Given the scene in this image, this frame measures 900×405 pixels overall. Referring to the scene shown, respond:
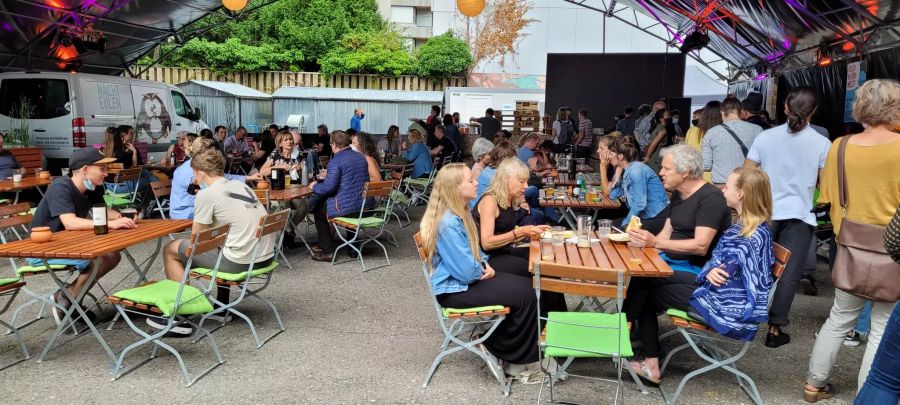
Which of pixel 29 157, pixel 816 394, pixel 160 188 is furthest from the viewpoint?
pixel 29 157

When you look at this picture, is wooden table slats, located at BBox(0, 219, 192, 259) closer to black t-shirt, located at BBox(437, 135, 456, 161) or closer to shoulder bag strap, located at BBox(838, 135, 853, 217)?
shoulder bag strap, located at BBox(838, 135, 853, 217)

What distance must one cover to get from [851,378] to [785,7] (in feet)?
25.6

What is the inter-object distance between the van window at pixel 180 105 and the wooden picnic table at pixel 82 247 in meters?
10.5

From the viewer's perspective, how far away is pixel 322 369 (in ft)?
13.8

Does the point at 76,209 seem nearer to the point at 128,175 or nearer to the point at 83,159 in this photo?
the point at 83,159

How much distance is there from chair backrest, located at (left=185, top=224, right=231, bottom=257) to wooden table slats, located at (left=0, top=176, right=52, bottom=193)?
431 centimetres

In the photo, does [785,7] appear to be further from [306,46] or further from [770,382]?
[306,46]

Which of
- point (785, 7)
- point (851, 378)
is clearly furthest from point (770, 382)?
point (785, 7)

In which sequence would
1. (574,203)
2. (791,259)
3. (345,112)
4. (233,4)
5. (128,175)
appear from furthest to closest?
(345,112), (233,4), (128,175), (574,203), (791,259)

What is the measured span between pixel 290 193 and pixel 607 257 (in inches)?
147

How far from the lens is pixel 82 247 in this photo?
3922 mm

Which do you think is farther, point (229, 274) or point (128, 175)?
point (128, 175)

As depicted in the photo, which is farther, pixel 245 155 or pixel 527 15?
pixel 527 15

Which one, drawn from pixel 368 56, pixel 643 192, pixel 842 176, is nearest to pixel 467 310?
pixel 842 176
